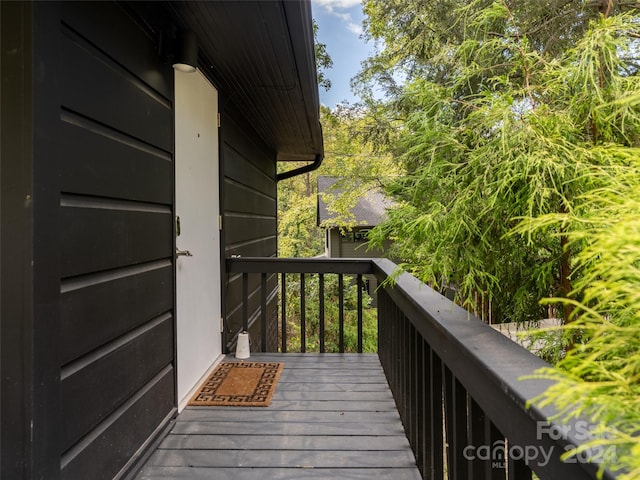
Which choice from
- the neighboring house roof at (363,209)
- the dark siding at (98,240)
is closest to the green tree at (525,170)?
the dark siding at (98,240)

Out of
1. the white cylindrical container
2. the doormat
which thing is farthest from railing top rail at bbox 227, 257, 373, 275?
the doormat

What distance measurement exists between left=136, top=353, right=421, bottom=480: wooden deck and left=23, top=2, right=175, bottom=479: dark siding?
0.19 metres

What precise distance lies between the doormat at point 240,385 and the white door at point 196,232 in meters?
0.09

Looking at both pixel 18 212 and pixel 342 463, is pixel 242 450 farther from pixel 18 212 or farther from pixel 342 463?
pixel 18 212

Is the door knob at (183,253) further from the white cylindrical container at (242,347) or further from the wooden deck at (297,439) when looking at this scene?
the white cylindrical container at (242,347)

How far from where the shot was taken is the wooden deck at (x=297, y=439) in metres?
1.67

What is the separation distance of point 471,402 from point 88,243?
1.37 meters

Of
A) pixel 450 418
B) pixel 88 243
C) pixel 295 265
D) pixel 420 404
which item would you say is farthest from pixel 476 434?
pixel 295 265

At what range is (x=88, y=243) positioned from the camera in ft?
4.29

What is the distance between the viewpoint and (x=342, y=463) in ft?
5.65

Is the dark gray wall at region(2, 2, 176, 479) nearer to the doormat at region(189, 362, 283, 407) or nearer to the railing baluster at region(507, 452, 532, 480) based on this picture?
the doormat at region(189, 362, 283, 407)

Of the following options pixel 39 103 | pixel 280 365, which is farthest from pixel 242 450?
pixel 39 103

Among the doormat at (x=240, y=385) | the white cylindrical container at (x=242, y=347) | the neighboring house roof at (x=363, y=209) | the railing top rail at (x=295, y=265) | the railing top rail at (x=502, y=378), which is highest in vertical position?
the neighboring house roof at (x=363, y=209)

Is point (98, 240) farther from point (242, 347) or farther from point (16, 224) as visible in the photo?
point (242, 347)
